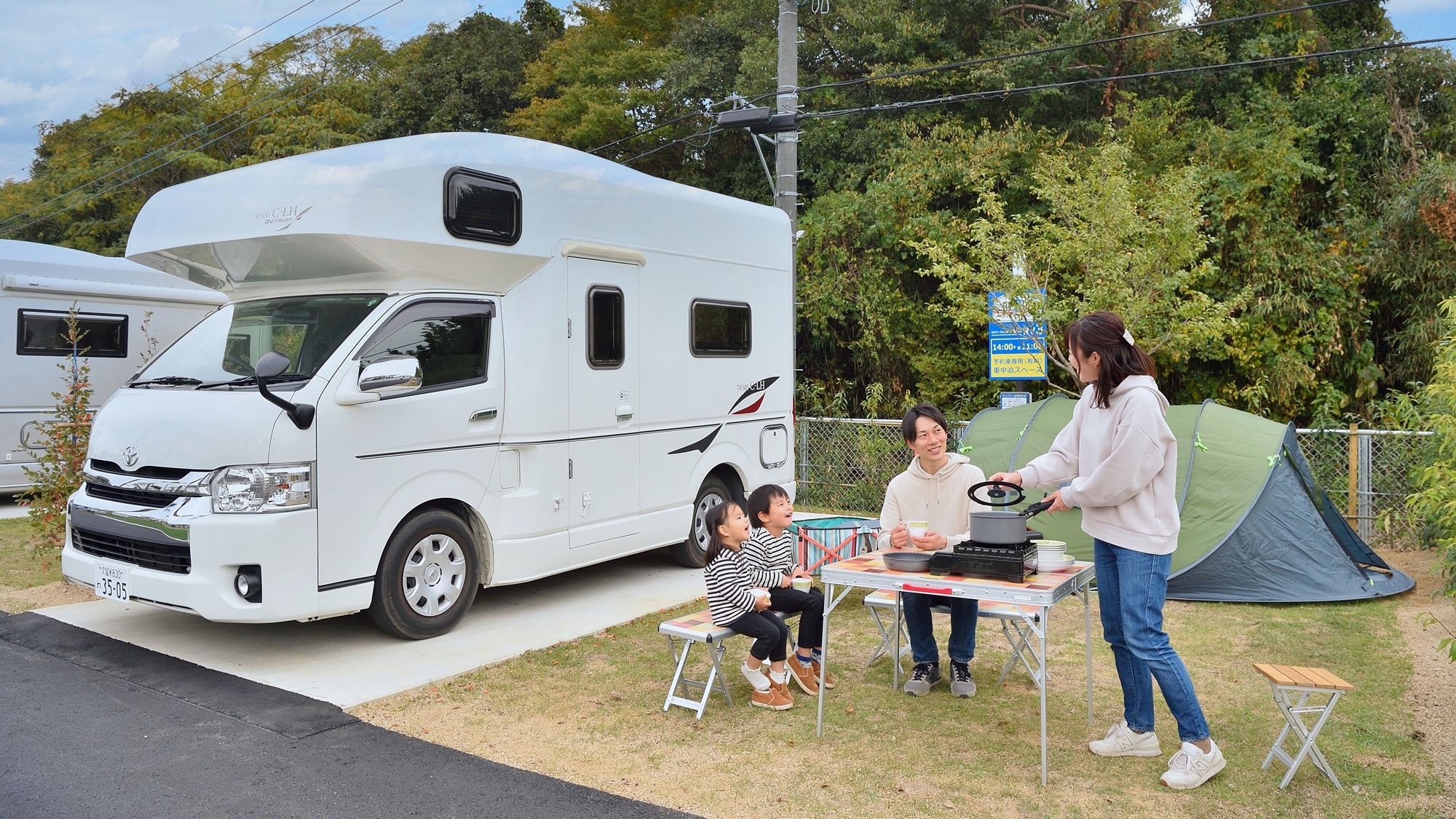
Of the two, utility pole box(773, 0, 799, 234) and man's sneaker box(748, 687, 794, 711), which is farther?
utility pole box(773, 0, 799, 234)

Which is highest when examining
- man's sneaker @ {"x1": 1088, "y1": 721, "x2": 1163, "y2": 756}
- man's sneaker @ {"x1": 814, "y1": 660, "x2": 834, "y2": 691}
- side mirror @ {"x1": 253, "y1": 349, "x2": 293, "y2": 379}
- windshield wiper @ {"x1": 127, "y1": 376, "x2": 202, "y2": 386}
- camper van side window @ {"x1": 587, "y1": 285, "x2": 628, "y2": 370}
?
camper van side window @ {"x1": 587, "y1": 285, "x2": 628, "y2": 370}

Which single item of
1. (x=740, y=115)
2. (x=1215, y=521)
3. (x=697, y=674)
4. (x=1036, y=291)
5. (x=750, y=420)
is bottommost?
(x=697, y=674)

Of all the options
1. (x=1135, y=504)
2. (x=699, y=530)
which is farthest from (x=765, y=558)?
(x=699, y=530)

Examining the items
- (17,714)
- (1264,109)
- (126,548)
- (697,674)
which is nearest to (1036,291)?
(1264,109)

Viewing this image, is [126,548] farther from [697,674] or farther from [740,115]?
[740,115]

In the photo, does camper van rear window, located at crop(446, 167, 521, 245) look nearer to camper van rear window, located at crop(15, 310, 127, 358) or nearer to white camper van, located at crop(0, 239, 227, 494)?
white camper van, located at crop(0, 239, 227, 494)

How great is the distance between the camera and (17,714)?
4852 millimetres

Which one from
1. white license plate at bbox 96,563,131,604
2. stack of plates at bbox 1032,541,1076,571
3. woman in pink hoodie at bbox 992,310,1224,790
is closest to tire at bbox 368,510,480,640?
white license plate at bbox 96,563,131,604

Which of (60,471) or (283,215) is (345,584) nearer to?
(283,215)

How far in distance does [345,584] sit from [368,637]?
0.78m

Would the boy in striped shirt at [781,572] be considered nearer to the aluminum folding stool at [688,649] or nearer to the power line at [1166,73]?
the aluminum folding stool at [688,649]

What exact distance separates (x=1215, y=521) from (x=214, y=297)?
12.1 metres

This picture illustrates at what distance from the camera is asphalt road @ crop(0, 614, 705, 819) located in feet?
12.7

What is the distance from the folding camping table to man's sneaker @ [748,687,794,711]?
1.03 feet
